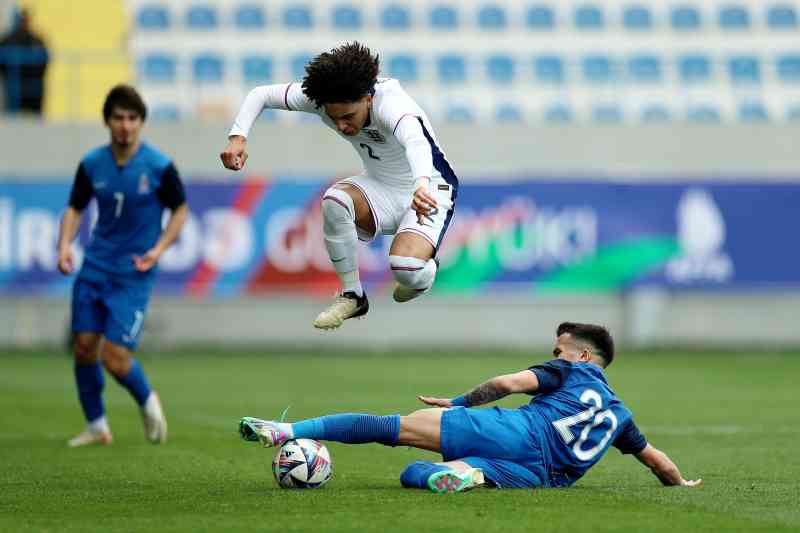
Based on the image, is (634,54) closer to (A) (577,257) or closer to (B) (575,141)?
(B) (575,141)

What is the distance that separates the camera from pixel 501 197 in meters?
22.2

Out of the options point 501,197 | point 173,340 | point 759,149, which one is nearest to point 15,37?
point 173,340

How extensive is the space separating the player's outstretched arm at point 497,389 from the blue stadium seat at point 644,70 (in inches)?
712

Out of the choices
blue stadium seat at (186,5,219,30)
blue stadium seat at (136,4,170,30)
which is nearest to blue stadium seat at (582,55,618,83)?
blue stadium seat at (186,5,219,30)

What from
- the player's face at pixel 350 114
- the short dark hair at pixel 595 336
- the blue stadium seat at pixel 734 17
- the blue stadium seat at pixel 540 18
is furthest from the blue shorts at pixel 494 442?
the blue stadium seat at pixel 734 17

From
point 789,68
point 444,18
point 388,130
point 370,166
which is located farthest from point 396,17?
point 388,130

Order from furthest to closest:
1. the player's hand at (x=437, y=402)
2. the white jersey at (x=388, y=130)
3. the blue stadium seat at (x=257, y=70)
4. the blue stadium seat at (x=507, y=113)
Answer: the blue stadium seat at (x=507, y=113)
the blue stadium seat at (x=257, y=70)
the white jersey at (x=388, y=130)
the player's hand at (x=437, y=402)

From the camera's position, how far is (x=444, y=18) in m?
24.5

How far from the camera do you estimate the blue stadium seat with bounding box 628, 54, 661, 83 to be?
2425cm

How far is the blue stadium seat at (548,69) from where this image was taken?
24.1 metres

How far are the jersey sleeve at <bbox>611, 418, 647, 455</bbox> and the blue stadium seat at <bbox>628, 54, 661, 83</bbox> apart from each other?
17.8 metres

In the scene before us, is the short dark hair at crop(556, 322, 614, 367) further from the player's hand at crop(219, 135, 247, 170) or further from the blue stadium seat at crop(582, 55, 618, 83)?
the blue stadium seat at crop(582, 55, 618, 83)

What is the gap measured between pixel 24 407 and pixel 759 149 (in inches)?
560

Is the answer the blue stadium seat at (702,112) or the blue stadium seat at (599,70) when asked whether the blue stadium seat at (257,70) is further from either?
the blue stadium seat at (702,112)
